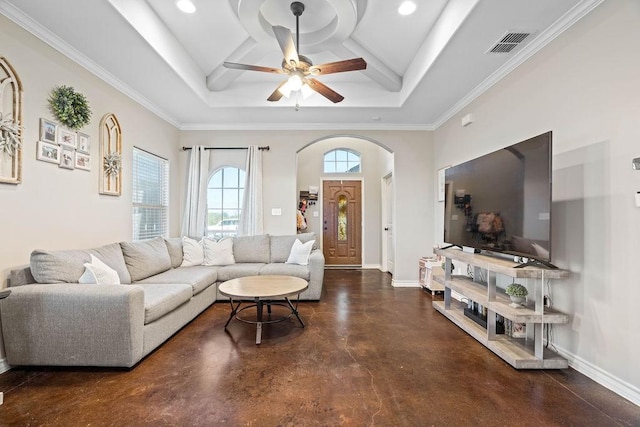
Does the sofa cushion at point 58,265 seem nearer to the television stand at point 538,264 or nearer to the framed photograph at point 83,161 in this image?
the framed photograph at point 83,161

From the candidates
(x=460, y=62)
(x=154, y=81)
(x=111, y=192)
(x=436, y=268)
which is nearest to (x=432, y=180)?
(x=436, y=268)

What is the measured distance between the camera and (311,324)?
3.17 metres

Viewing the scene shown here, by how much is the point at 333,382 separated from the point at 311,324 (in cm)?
112

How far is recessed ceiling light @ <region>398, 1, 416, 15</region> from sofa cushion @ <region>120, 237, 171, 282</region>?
372 centimetres

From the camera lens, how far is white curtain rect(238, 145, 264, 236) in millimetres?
4844

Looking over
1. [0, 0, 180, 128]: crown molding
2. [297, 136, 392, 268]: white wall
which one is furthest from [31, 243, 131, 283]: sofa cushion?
[297, 136, 392, 268]: white wall

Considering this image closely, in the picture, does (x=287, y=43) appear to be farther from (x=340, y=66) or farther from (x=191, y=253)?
(x=191, y=253)

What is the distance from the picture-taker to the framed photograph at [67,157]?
2.68m

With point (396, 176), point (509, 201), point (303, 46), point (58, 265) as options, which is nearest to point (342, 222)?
point (396, 176)

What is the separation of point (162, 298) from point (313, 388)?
155 centimetres

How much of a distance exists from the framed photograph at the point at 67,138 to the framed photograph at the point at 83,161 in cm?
9

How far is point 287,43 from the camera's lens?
227 centimetres

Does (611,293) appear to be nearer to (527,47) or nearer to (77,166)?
(527,47)

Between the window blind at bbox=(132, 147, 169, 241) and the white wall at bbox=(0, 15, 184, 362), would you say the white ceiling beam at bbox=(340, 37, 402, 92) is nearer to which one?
the white wall at bbox=(0, 15, 184, 362)
